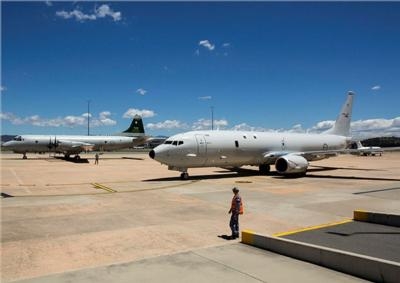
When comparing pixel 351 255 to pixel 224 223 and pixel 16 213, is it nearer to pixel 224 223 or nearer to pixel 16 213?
pixel 224 223

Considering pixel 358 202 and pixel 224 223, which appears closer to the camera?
pixel 224 223

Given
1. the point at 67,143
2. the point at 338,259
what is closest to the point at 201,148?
the point at 338,259

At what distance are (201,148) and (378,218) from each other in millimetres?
16774

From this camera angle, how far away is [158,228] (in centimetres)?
1328

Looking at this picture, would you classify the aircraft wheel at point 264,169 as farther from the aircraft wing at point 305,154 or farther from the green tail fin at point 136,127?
the green tail fin at point 136,127

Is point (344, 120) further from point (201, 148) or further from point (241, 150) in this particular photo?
point (201, 148)

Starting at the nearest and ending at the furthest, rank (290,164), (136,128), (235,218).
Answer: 1. (235,218)
2. (290,164)
3. (136,128)

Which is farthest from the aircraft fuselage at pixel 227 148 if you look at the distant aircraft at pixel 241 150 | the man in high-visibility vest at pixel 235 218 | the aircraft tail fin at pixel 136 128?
the aircraft tail fin at pixel 136 128

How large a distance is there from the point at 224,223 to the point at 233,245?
10.6 feet

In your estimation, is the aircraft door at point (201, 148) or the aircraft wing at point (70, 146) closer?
the aircraft door at point (201, 148)

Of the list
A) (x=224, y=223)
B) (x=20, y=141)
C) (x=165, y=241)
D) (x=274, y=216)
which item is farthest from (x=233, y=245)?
(x=20, y=141)

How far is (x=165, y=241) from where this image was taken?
1158cm

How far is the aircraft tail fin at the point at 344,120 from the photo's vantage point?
43625mm

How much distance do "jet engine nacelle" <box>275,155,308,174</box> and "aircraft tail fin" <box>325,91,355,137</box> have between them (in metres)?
13.2
